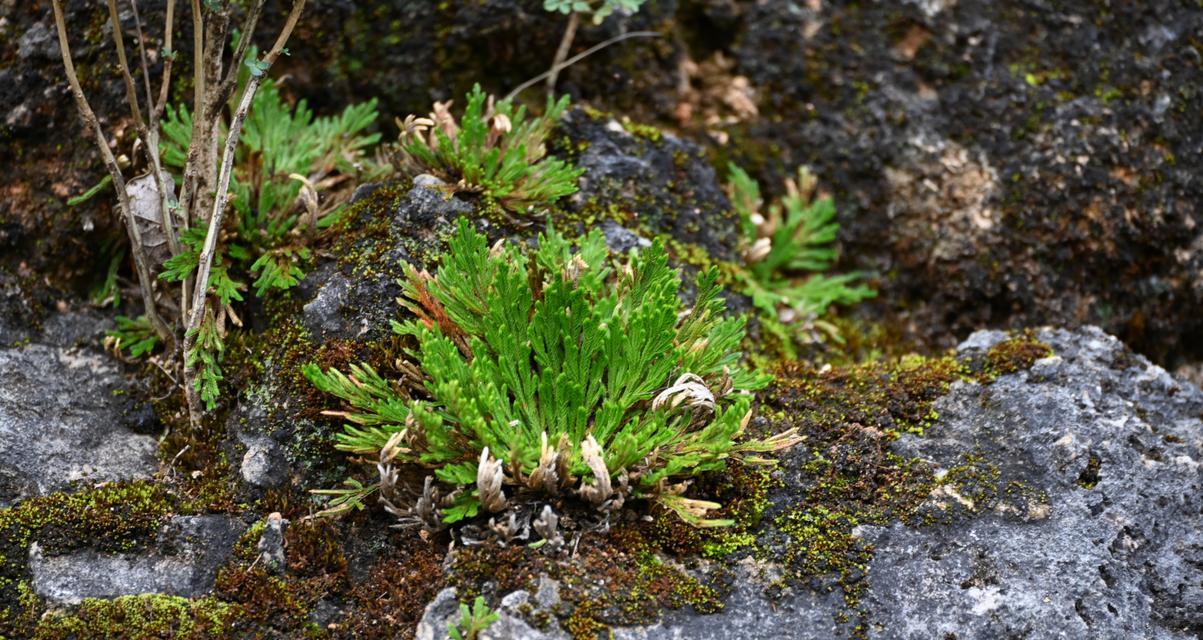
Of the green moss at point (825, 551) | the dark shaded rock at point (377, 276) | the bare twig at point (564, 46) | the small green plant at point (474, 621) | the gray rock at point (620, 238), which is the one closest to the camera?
the small green plant at point (474, 621)

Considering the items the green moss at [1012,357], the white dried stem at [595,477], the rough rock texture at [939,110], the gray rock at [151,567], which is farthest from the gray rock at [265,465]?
the green moss at [1012,357]

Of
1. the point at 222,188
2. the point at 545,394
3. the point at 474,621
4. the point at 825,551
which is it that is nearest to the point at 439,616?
the point at 474,621

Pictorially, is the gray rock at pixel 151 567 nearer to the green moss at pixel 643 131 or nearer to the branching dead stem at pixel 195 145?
the branching dead stem at pixel 195 145

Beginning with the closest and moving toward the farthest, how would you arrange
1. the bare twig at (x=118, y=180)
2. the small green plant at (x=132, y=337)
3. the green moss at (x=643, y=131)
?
the bare twig at (x=118, y=180), the small green plant at (x=132, y=337), the green moss at (x=643, y=131)

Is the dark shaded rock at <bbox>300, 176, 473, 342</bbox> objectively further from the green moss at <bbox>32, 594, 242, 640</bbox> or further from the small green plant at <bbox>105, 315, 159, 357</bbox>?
the green moss at <bbox>32, 594, 242, 640</bbox>

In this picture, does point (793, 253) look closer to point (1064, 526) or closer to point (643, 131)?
point (643, 131)

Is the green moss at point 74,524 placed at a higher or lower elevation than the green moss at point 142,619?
higher

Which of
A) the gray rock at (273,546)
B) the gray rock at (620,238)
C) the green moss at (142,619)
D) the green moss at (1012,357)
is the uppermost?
the gray rock at (620,238)
